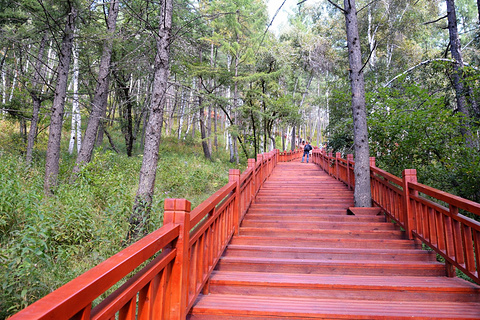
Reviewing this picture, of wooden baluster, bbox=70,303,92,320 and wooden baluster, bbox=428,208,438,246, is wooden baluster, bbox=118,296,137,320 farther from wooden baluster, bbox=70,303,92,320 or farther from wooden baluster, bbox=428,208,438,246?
wooden baluster, bbox=428,208,438,246

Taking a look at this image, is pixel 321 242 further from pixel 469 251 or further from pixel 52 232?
pixel 52 232

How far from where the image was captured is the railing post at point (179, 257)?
6.35ft

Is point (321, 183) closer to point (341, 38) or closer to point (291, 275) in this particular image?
point (291, 275)

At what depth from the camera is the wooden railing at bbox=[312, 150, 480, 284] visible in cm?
277

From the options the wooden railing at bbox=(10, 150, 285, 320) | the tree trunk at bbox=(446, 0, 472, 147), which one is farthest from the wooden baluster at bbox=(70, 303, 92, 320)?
the tree trunk at bbox=(446, 0, 472, 147)

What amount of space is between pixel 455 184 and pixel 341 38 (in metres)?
17.2

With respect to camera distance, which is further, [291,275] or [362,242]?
[362,242]

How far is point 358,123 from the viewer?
590 centimetres

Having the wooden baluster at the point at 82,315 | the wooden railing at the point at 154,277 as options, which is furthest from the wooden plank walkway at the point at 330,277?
the wooden baluster at the point at 82,315

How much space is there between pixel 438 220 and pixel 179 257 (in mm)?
3259

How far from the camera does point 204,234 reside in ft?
→ 8.87

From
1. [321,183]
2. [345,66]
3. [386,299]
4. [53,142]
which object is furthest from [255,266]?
[345,66]

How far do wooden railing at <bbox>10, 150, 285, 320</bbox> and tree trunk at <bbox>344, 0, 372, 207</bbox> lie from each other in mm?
3728

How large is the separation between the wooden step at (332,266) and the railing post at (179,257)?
1520 millimetres
